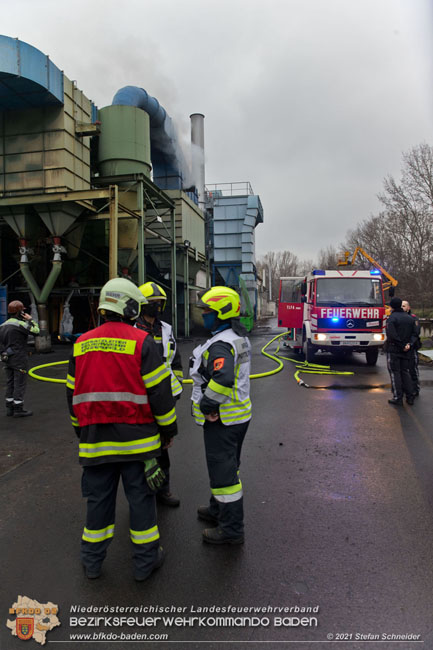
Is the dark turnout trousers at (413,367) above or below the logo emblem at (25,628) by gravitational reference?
above

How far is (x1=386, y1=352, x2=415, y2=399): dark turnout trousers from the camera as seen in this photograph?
267 inches

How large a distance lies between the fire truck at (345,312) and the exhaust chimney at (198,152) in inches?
725

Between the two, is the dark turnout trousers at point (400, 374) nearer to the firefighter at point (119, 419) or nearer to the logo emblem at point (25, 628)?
the firefighter at point (119, 419)

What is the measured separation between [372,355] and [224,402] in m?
9.79

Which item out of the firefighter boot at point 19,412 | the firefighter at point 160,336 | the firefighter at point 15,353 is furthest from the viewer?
the firefighter boot at point 19,412

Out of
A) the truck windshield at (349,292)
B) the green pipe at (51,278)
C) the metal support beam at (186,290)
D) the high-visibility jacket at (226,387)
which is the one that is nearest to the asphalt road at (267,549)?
the high-visibility jacket at (226,387)

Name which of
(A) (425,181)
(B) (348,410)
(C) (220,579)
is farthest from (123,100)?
(A) (425,181)

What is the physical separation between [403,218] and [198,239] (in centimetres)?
1975

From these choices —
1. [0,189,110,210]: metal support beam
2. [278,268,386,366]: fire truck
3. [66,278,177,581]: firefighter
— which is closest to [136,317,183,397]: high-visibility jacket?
[66,278,177,581]: firefighter

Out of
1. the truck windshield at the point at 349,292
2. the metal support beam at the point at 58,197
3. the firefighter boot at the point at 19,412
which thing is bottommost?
the firefighter boot at the point at 19,412

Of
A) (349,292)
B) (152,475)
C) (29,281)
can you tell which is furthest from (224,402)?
(29,281)

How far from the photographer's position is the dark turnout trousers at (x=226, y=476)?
274 centimetres

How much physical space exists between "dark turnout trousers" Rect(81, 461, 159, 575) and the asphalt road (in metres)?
0.14

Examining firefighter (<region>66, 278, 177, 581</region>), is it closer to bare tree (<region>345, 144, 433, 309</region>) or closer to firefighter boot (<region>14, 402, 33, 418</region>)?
firefighter boot (<region>14, 402, 33, 418</region>)
